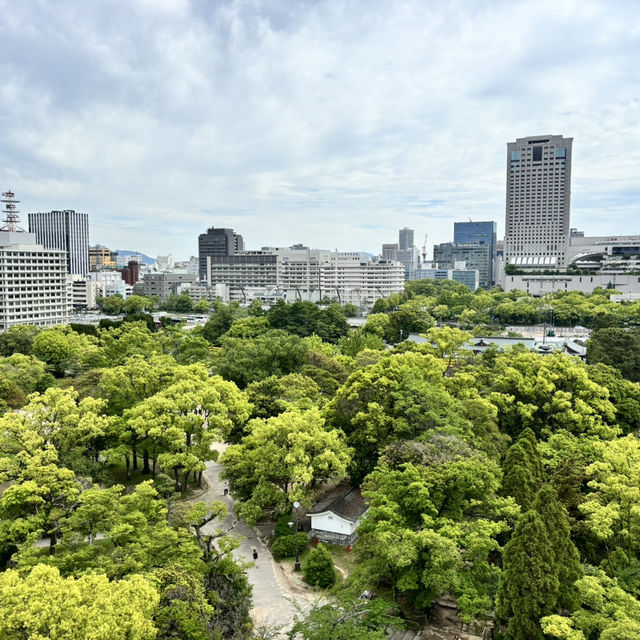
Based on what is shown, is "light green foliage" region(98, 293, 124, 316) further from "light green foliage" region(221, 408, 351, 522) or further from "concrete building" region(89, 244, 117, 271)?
"light green foliage" region(221, 408, 351, 522)

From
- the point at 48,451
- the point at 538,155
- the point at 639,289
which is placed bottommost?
the point at 48,451

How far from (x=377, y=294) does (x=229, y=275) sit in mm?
32261

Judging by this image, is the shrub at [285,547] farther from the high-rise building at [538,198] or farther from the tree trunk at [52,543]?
the high-rise building at [538,198]

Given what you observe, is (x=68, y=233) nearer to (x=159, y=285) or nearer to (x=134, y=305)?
(x=159, y=285)

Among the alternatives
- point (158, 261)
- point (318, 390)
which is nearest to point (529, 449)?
point (318, 390)

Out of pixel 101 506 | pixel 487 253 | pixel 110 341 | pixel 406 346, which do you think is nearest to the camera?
pixel 101 506

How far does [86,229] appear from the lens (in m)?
143

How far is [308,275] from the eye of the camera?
104938mm

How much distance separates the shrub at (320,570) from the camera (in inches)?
630

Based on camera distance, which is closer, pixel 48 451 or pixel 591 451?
pixel 48 451

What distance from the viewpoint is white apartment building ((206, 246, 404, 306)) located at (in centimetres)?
9506

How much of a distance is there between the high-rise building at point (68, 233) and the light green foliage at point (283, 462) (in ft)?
430

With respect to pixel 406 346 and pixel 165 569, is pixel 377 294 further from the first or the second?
pixel 165 569

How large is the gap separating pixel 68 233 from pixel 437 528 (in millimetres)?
143994
